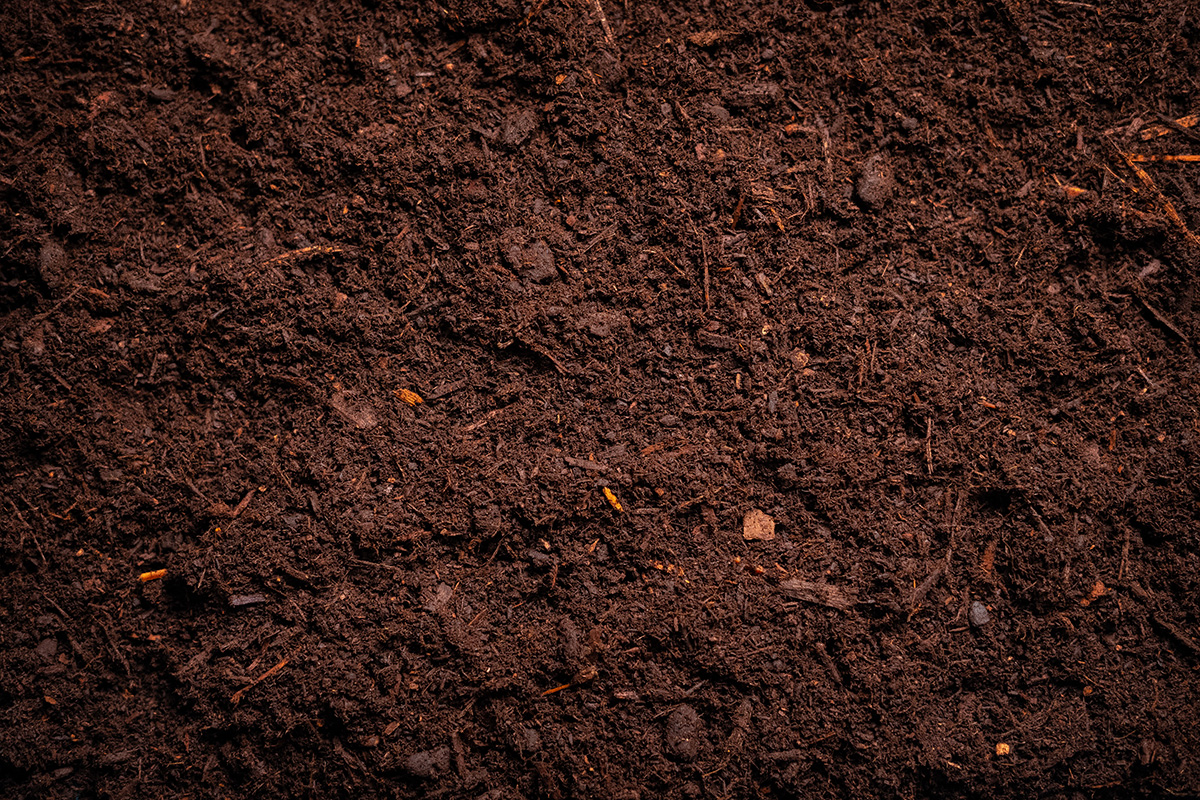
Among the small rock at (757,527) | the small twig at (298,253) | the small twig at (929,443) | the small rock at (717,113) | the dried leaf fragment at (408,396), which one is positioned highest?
the small rock at (717,113)

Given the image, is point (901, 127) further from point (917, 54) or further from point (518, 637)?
point (518, 637)

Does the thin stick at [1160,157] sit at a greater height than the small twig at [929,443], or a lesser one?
greater

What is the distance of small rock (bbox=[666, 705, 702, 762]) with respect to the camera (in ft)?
4.67

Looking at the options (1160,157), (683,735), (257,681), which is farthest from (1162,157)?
(257,681)

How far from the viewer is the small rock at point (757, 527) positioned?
148 cm

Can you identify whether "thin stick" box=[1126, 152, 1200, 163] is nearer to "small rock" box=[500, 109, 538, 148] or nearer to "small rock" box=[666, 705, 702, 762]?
"small rock" box=[500, 109, 538, 148]

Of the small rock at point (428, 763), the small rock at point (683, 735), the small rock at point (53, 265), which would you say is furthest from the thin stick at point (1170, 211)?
the small rock at point (53, 265)

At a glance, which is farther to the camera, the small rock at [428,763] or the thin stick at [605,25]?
the thin stick at [605,25]

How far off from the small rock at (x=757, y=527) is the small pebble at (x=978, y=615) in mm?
478

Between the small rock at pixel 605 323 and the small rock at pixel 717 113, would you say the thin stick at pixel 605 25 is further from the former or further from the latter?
the small rock at pixel 605 323

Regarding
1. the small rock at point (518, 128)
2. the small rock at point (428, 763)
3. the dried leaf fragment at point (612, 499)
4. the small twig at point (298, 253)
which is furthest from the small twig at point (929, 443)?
the small twig at point (298, 253)

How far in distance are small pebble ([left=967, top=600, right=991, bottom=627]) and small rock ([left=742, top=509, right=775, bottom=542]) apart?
478mm

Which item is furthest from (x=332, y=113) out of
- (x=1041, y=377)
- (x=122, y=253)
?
(x=1041, y=377)

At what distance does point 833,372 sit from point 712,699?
769mm
